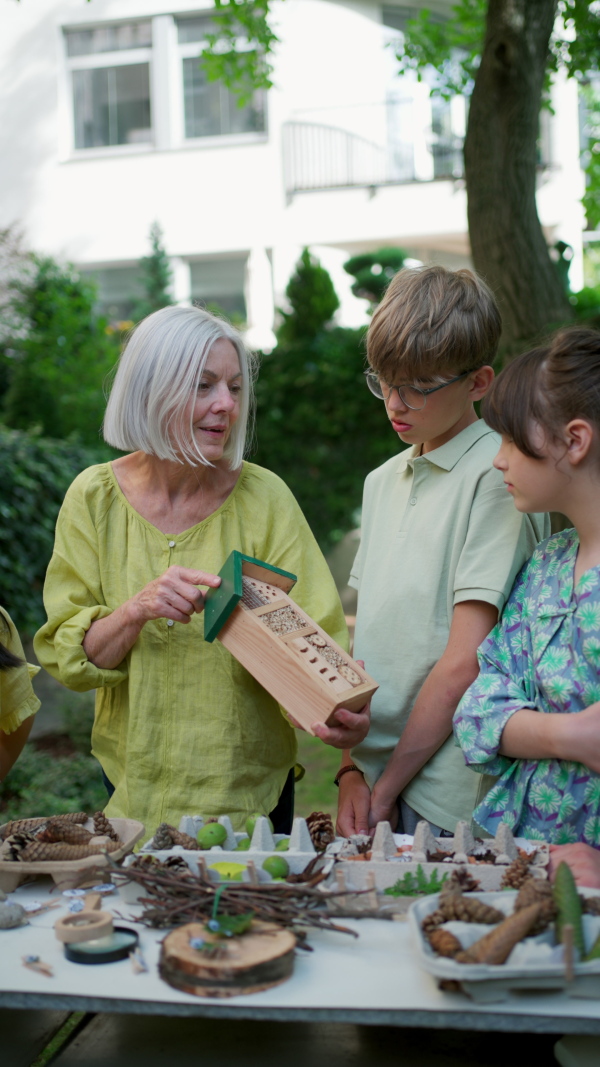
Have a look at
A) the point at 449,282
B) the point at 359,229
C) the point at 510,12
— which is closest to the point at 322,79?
the point at 359,229

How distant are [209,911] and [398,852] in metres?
0.43

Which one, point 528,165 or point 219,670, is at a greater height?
point 528,165

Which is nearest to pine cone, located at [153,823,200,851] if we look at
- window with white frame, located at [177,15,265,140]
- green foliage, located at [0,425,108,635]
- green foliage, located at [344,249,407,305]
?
green foliage, located at [0,425,108,635]

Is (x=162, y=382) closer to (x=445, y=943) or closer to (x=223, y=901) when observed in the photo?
(x=223, y=901)

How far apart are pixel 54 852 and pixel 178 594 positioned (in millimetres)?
576

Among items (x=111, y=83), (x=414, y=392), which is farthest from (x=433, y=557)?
(x=111, y=83)

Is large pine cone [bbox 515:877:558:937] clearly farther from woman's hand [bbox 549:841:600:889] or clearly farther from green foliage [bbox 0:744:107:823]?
green foliage [bbox 0:744:107:823]

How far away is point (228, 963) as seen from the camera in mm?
1396

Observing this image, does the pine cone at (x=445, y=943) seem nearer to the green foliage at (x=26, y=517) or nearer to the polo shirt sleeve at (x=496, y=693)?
the polo shirt sleeve at (x=496, y=693)

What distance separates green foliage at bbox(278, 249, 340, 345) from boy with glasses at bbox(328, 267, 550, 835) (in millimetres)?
9799

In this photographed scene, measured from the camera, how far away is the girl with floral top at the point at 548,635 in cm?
179

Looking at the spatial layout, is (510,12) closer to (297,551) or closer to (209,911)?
(297,551)

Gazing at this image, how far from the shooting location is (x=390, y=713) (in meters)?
2.17

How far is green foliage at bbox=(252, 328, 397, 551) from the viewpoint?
33.0 feet
